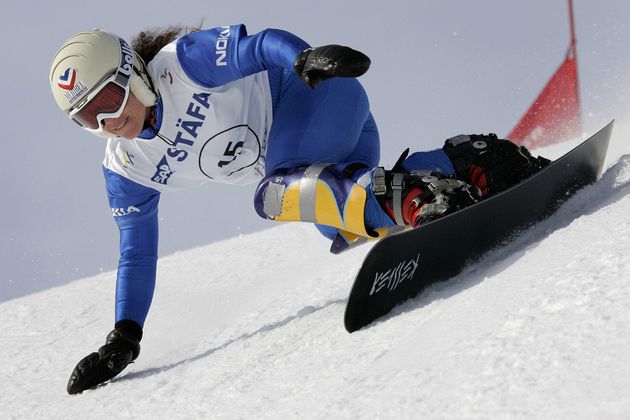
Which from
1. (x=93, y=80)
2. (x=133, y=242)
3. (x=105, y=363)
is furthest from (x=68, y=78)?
(x=105, y=363)

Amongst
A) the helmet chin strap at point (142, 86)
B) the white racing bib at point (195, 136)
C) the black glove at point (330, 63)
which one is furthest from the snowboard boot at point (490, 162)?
the helmet chin strap at point (142, 86)

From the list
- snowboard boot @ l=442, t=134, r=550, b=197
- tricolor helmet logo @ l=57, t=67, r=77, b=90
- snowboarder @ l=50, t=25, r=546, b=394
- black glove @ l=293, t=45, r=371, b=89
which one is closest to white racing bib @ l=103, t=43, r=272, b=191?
snowboarder @ l=50, t=25, r=546, b=394

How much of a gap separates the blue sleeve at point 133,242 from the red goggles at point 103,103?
1.45 feet

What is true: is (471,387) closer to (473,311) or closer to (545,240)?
→ (473,311)

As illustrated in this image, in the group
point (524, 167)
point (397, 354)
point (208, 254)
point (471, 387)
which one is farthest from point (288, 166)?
point (208, 254)

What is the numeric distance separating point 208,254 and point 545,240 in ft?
12.2

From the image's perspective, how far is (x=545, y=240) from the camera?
237 cm

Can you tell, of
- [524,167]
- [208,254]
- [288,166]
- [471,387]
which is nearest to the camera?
[471,387]

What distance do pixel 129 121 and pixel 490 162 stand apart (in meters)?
1.35

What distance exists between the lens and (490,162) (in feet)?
8.84

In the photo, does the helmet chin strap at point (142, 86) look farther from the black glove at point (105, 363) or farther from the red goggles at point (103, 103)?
the black glove at point (105, 363)

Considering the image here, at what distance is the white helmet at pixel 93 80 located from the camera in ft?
A: 9.01

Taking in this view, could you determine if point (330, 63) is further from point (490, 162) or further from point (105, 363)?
point (105, 363)

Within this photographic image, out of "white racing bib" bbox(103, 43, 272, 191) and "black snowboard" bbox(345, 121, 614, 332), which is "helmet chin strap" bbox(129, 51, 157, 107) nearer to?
"white racing bib" bbox(103, 43, 272, 191)
